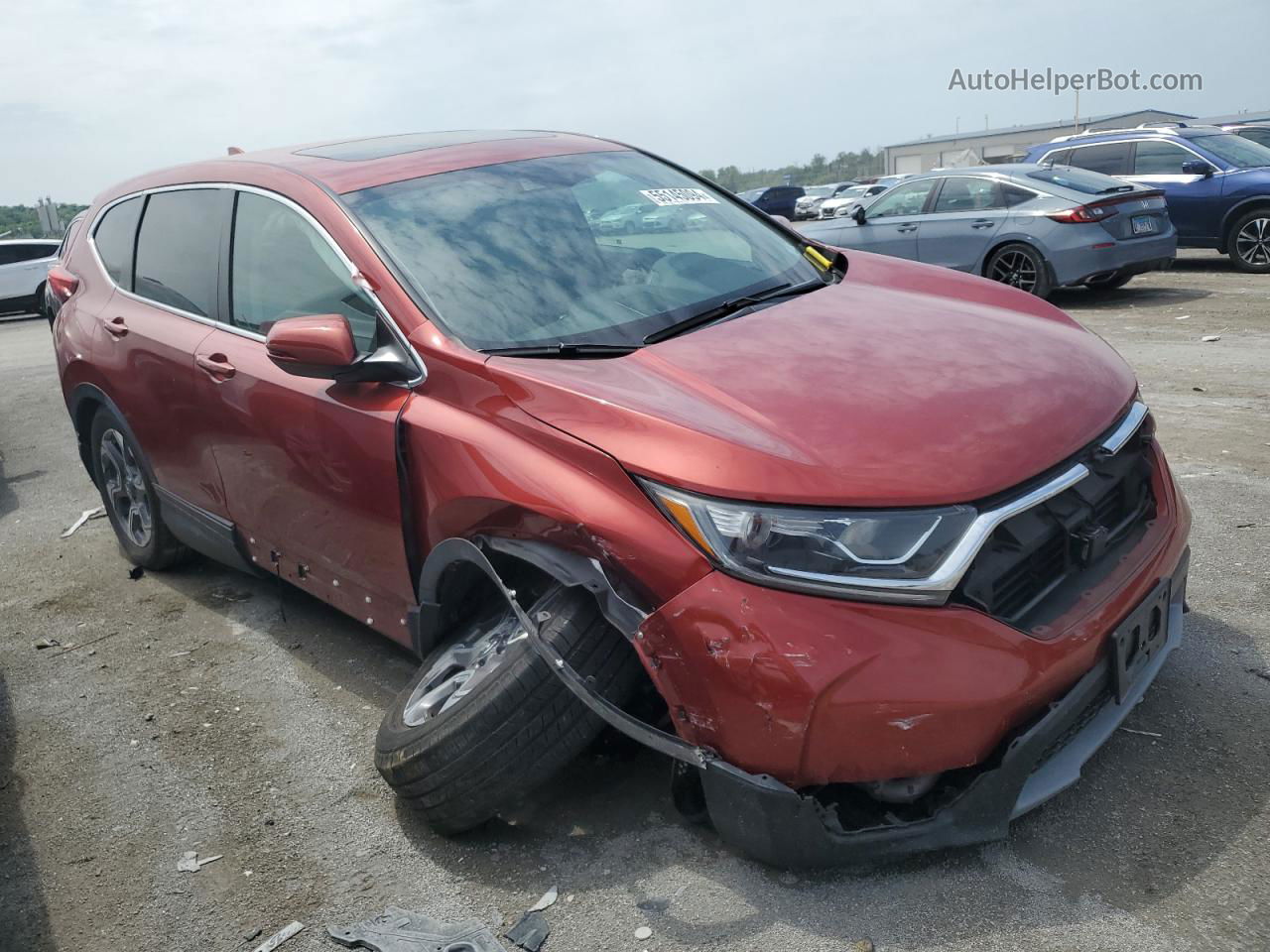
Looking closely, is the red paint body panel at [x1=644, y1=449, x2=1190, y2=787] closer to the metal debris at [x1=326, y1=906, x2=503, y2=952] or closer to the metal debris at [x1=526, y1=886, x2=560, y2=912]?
the metal debris at [x1=526, y1=886, x2=560, y2=912]

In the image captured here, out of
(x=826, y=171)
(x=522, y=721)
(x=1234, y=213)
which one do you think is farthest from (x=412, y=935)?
(x=826, y=171)

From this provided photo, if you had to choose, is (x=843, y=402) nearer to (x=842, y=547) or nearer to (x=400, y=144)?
(x=842, y=547)

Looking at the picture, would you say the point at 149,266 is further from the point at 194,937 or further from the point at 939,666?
the point at 939,666

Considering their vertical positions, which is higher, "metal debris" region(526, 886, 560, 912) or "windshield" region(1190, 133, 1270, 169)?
"windshield" region(1190, 133, 1270, 169)

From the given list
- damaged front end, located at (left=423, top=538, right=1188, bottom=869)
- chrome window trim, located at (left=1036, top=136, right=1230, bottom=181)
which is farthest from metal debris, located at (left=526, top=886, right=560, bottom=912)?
chrome window trim, located at (left=1036, top=136, right=1230, bottom=181)

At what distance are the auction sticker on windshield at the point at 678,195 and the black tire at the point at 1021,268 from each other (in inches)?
279

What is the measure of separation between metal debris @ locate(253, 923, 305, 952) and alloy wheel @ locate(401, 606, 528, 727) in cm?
55

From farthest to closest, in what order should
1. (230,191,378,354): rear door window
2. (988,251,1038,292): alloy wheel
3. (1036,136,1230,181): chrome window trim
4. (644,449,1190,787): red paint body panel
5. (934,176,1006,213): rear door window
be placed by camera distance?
(1036,136,1230,181): chrome window trim
(934,176,1006,213): rear door window
(988,251,1038,292): alloy wheel
(230,191,378,354): rear door window
(644,449,1190,787): red paint body panel

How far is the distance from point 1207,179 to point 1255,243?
2.81ft

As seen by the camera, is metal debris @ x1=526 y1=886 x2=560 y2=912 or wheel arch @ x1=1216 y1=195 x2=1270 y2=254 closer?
metal debris @ x1=526 y1=886 x2=560 y2=912

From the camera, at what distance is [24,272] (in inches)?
844

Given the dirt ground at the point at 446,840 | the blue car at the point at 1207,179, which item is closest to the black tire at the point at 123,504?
the dirt ground at the point at 446,840

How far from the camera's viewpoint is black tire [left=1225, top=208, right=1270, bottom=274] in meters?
12.0

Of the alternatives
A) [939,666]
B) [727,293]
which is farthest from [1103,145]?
[939,666]
